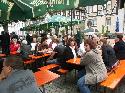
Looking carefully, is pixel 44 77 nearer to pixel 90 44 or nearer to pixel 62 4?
pixel 90 44

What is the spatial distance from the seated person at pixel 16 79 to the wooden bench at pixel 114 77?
3342mm

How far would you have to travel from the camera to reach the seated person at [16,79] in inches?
154

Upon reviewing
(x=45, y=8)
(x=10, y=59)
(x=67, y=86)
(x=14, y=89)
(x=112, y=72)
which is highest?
(x=45, y=8)

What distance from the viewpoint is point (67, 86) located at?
9617 mm

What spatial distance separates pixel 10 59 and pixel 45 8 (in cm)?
170

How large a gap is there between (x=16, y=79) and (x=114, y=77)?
184 inches

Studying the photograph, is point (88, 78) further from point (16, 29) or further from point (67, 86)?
point (16, 29)

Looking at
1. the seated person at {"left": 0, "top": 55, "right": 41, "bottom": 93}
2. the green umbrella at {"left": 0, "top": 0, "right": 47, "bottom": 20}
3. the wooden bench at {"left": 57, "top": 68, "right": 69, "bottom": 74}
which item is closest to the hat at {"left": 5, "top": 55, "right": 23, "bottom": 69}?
the seated person at {"left": 0, "top": 55, "right": 41, "bottom": 93}

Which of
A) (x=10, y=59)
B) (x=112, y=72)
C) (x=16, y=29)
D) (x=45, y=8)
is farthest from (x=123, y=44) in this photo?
(x=16, y=29)

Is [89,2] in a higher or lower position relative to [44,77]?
higher

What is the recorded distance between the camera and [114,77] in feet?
26.5

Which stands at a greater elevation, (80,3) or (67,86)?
(80,3)

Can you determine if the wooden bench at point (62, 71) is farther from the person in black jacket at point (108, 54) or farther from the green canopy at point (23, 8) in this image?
the green canopy at point (23, 8)

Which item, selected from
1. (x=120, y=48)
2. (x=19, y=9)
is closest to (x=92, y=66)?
(x=19, y=9)
